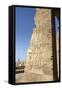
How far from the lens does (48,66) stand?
1681mm

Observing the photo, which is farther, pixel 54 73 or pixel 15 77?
pixel 54 73

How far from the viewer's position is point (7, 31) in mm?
1616

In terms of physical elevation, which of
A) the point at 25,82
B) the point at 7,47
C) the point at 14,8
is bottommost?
the point at 25,82

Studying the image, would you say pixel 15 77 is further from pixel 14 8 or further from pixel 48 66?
pixel 14 8

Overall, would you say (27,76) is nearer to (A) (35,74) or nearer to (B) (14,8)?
(A) (35,74)

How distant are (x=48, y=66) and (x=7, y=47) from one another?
0.31 metres

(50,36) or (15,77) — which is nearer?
(15,77)

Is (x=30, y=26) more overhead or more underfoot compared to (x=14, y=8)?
more underfoot

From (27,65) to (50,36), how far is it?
26 centimetres

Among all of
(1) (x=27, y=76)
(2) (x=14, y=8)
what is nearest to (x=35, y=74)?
(1) (x=27, y=76)

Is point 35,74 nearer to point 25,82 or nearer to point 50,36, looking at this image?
point 25,82

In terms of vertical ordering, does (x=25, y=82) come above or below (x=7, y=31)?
below
